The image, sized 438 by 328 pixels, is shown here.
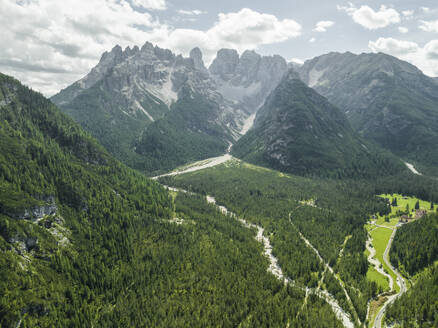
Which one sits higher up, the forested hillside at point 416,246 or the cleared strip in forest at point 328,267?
the forested hillside at point 416,246

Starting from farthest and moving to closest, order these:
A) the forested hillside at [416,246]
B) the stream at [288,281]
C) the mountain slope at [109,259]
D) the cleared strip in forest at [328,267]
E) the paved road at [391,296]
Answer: the forested hillside at [416,246] → the cleared strip in forest at [328,267] → the stream at [288,281] → the paved road at [391,296] → the mountain slope at [109,259]

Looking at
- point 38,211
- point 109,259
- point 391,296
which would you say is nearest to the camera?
point 391,296

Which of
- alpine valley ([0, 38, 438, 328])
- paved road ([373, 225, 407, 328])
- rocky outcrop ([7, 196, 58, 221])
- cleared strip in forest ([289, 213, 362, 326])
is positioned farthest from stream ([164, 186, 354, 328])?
rocky outcrop ([7, 196, 58, 221])

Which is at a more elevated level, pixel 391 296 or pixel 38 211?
pixel 38 211

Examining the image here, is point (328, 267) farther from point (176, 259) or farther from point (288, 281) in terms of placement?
point (176, 259)

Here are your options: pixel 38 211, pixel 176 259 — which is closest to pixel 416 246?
pixel 176 259

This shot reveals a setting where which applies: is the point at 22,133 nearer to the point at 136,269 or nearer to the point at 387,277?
the point at 136,269

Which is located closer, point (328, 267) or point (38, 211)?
point (38, 211)

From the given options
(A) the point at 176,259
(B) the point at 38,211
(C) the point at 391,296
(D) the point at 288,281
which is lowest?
(C) the point at 391,296

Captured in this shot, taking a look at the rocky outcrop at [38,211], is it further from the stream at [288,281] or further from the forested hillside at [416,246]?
the forested hillside at [416,246]

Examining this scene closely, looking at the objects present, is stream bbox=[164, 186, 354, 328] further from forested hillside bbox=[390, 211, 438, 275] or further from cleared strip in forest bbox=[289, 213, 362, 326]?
forested hillside bbox=[390, 211, 438, 275]

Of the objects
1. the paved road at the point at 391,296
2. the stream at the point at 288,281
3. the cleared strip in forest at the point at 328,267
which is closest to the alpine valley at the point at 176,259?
the paved road at the point at 391,296
